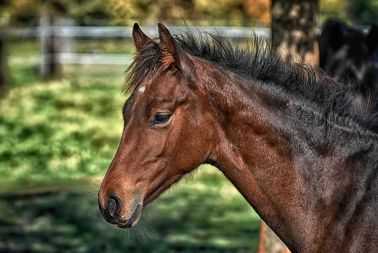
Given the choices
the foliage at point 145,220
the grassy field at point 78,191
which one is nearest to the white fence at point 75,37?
the grassy field at point 78,191

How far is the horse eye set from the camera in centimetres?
487

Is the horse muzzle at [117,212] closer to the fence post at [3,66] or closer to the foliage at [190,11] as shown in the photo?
the fence post at [3,66]

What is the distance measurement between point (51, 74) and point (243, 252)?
14.4 meters

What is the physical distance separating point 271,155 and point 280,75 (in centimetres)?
43

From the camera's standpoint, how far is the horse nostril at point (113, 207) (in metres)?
4.82

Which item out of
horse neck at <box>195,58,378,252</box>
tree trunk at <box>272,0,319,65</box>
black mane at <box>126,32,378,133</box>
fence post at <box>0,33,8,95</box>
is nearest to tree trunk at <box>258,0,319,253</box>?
tree trunk at <box>272,0,319,65</box>

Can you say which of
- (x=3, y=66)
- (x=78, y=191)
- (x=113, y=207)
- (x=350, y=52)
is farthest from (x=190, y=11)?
(x=113, y=207)

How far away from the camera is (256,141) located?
5016 millimetres

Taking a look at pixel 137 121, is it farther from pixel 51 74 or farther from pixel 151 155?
pixel 51 74

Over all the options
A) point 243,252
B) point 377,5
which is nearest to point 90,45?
point 377,5

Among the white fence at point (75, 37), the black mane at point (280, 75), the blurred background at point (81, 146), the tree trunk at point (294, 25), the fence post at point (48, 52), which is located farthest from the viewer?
the white fence at point (75, 37)

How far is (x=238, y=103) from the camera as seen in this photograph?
16.4 ft

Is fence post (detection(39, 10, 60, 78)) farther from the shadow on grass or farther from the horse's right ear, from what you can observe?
the horse's right ear

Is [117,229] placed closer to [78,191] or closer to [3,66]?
[78,191]
